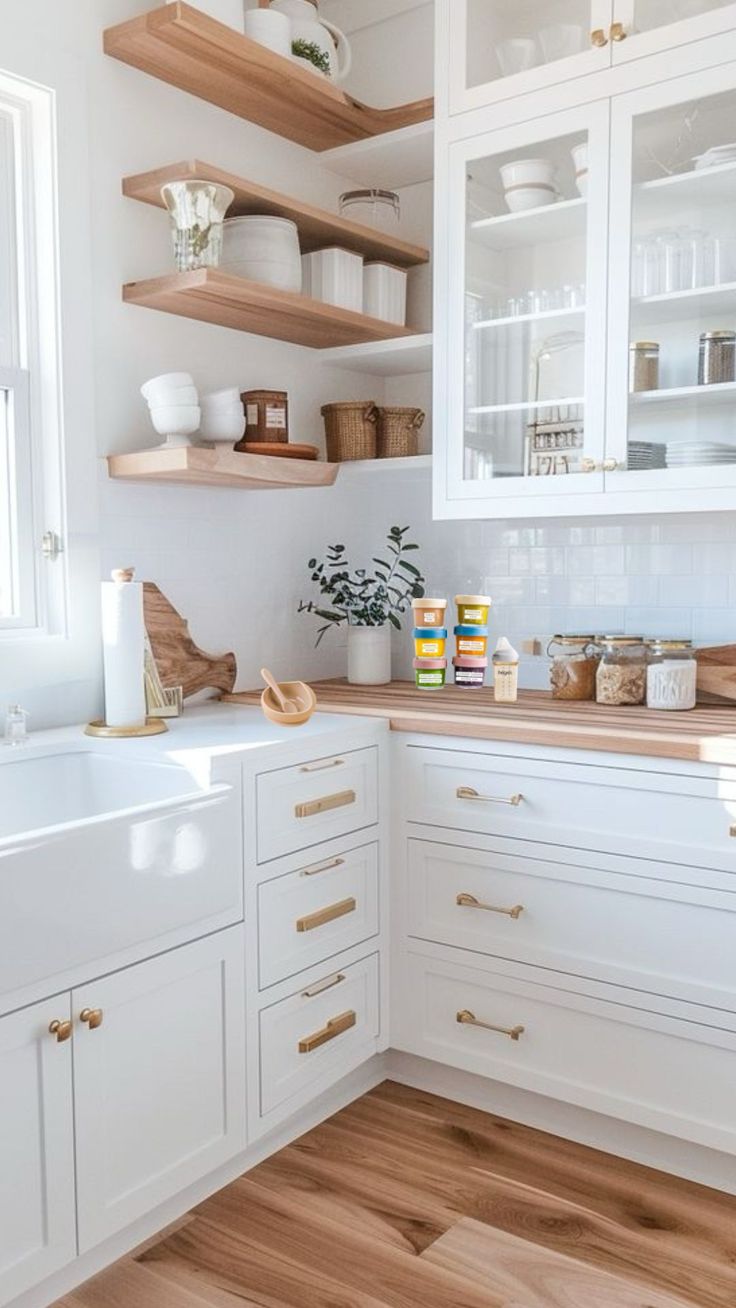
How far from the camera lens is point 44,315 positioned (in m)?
2.26

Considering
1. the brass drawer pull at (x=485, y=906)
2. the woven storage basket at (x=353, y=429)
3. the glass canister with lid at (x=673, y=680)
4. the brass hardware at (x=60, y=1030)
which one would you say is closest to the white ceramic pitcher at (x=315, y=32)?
the woven storage basket at (x=353, y=429)

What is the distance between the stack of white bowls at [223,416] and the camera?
93.7 inches

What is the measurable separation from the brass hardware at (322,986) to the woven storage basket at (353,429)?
1.34m

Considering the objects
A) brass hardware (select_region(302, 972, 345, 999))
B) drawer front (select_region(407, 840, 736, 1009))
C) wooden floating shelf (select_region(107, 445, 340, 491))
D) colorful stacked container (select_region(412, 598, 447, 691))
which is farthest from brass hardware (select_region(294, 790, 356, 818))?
wooden floating shelf (select_region(107, 445, 340, 491))

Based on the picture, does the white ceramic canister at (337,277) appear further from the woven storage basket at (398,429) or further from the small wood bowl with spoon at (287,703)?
the small wood bowl with spoon at (287,703)

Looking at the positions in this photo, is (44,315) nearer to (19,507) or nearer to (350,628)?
(19,507)

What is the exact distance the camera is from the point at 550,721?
7.06 ft

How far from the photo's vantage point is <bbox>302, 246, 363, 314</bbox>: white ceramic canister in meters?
2.64

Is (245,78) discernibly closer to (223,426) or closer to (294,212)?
(294,212)

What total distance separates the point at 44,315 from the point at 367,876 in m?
1.38

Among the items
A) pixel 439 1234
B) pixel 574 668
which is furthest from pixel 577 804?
pixel 439 1234

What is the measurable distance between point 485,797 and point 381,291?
1385 millimetres

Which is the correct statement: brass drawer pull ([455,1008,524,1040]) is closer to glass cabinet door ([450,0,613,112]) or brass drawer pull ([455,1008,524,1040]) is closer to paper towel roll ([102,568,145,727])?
paper towel roll ([102,568,145,727])

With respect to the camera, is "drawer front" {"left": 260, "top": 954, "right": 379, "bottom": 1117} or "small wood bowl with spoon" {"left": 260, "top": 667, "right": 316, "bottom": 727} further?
"small wood bowl with spoon" {"left": 260, "top": 667, "right": 316, "bottom": 727}
